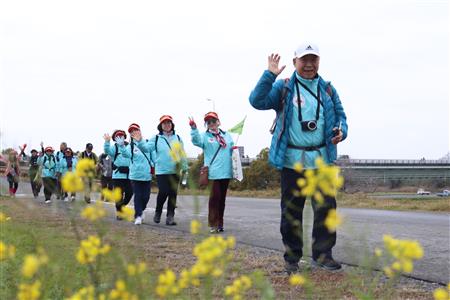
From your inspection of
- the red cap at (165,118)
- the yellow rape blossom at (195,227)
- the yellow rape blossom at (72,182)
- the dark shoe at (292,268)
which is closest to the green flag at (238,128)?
the red cap at (165,118)

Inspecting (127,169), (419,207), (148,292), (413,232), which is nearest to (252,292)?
(148,292)

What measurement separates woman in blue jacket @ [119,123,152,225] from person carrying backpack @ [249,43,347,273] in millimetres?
4836

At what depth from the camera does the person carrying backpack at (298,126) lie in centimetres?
433

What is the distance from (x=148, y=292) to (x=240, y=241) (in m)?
5.04

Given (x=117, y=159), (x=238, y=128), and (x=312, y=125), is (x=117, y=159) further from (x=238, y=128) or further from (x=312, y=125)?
(x=312, y=125)

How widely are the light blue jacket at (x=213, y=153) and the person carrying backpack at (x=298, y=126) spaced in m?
3.20

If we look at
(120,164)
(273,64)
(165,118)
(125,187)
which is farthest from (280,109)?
(125,187)

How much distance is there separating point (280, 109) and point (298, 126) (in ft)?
0.68

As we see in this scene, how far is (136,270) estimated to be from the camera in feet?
5.32

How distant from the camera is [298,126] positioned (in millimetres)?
4398

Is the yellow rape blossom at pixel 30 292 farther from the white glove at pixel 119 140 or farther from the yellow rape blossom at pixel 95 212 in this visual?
the white glove at pixel 119 140

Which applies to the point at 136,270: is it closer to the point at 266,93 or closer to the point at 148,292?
the point at 148,292

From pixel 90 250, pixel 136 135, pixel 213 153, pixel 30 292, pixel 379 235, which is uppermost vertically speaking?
pixel 136 135

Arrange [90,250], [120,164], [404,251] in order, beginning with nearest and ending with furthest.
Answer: [404,251] → [90,250] → [120,164]
